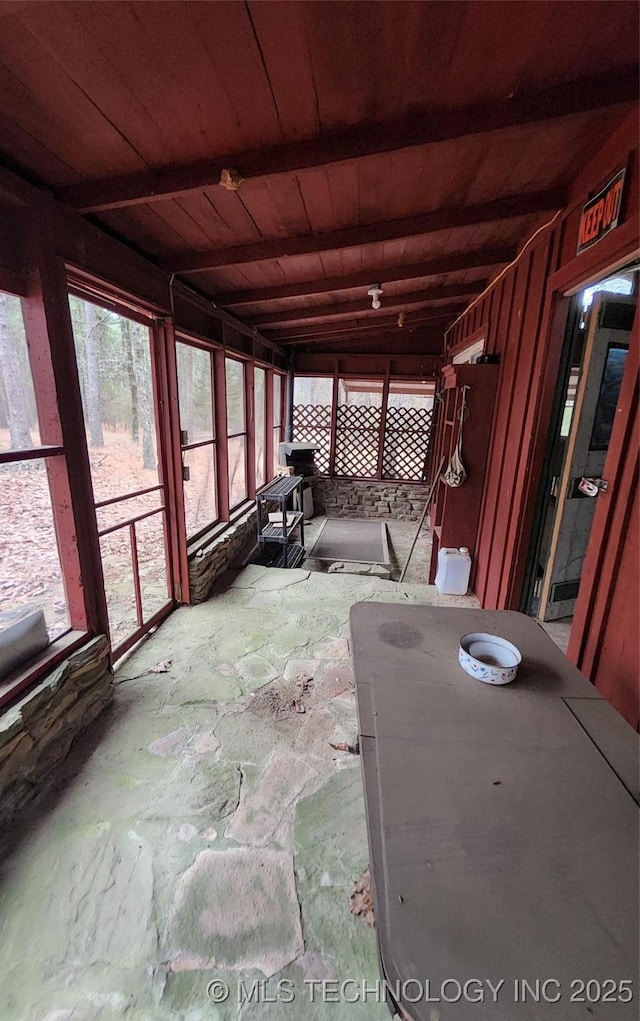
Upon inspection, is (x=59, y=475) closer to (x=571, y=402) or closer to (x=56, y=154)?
(x=56, y=154)

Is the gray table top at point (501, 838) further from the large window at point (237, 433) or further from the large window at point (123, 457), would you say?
the large window at point (237, 433)

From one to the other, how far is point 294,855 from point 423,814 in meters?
0.85

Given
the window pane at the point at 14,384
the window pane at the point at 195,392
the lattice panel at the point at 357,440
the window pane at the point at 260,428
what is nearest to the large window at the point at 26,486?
the window pane at the point at 14,384

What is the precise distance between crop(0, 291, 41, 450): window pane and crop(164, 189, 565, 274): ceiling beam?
1045 mm

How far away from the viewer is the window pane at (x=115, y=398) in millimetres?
1915

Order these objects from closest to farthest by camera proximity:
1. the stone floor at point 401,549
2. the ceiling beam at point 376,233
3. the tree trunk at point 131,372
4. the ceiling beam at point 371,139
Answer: the ceiling beam at point 371,139
the ceiling beam at point 376,233
the tree trunk at point 131,372
the stone floor at point 401,549

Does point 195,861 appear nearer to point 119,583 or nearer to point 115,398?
point 119,583

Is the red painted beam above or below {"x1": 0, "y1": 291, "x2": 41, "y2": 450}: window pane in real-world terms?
above

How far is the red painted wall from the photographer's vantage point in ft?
4.46

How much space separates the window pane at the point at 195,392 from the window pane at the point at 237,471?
2.21 ft

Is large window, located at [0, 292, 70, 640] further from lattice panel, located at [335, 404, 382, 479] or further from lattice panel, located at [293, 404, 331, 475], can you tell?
lattice panel, located at [335, 404, 382, 479]

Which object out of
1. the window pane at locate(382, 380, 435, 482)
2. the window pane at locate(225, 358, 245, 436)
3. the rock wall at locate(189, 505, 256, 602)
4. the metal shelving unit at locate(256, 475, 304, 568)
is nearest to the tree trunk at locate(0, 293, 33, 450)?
the rock wall at locate(189, 505, 256, 602)

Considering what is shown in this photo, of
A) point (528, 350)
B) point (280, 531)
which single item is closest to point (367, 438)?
point (280, 531)

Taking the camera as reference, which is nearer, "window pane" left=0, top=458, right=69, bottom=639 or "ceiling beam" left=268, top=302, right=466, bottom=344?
"window pane" left=0, top=458, right=69, bottom=639
